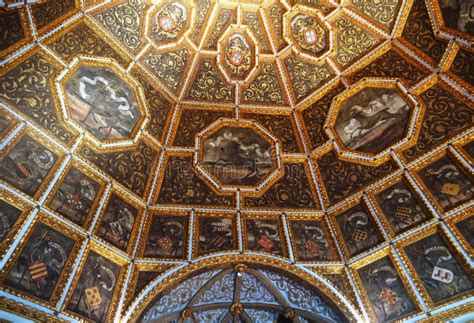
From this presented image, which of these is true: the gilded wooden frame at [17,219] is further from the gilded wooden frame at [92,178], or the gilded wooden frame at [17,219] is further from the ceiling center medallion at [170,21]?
the ceiling center medallion at [170,21]

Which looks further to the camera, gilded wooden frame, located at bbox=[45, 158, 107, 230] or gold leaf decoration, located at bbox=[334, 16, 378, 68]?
gold leaf decoration, located at bbox=[334, 16, 378, 68]

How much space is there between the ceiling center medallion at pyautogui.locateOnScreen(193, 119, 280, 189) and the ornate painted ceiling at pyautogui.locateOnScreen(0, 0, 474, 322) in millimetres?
45

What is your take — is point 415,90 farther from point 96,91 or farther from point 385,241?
point 96,91

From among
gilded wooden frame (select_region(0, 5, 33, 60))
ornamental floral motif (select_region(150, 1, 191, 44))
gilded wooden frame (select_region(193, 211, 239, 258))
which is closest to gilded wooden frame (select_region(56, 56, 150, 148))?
gilded wooden frame (select_region(0, 5, 33, 60))

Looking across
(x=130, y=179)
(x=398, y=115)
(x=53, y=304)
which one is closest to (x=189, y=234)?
(x=130, y=179)

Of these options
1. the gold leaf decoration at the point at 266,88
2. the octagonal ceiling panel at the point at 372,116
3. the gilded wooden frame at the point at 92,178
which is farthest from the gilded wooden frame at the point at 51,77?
the octagonal ceiling panel at the point at 372,116

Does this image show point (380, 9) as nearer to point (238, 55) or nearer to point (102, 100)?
point (238, 55)

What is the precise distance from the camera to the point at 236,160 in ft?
38.7

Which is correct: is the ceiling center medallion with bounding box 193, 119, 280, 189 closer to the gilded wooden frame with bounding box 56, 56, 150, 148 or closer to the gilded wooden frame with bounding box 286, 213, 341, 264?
the gilded wooden frame with bounding box 286, 213, 341, 264

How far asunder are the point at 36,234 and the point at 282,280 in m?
5.76

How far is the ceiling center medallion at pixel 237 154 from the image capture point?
11516 millimetres

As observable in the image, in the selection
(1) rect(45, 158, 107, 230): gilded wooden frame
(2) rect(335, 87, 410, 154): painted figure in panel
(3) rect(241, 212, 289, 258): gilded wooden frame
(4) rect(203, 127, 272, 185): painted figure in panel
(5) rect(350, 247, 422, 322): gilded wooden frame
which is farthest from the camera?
(4) rect(203, 127, 272, 185): painted figure in panel

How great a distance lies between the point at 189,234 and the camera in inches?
409

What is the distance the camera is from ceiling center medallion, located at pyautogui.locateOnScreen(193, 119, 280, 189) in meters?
11.5
